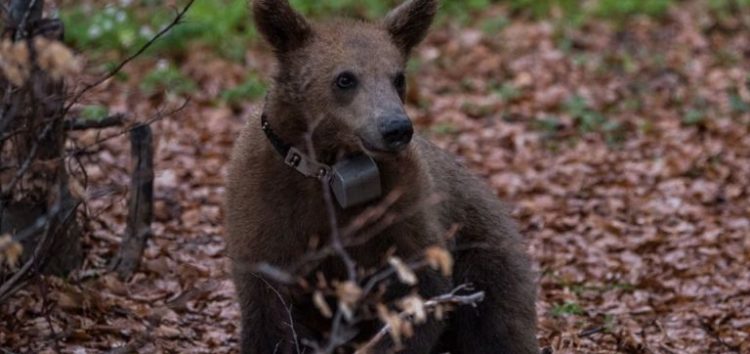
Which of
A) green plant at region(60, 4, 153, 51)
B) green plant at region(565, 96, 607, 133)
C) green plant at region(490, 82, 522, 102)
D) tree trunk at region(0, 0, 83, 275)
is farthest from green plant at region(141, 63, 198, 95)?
tree trunk at region(0, 0, 83, 275)

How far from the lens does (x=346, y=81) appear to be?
5.37m

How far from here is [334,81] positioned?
212 inches

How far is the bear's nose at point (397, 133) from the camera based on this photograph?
16.4ft

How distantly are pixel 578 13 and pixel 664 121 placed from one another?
3.92 metres

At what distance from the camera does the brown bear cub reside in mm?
5305

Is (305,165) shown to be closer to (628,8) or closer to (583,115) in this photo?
(583,115)

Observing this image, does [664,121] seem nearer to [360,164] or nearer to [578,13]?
[578,13]

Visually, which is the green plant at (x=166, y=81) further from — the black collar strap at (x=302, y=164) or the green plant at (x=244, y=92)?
the black collar strap at (x=302, y=164)

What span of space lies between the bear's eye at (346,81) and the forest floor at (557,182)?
581mm

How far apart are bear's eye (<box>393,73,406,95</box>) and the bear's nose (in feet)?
1.60

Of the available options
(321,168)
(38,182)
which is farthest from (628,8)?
(321,168)

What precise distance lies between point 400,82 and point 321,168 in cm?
62

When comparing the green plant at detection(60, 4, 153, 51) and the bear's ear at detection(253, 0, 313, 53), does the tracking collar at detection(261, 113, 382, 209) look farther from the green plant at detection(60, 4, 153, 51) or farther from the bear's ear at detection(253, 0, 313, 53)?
the green plant at detection(60, 4, 153, 51)

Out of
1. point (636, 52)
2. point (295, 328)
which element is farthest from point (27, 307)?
point (636, 52)
